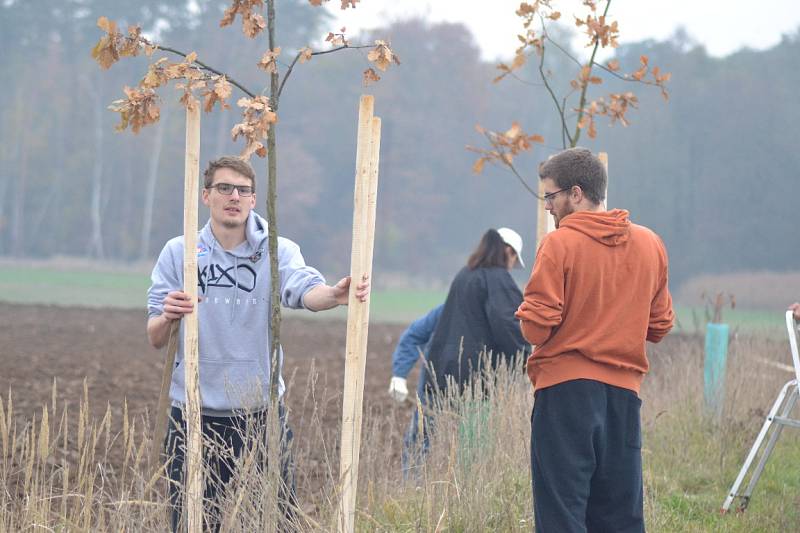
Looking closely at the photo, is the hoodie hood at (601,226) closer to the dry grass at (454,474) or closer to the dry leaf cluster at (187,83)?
the dry leaf cluster at (187,83)

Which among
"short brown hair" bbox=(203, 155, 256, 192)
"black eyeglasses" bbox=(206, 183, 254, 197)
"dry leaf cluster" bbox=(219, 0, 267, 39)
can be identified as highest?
"dry leaf cluster" bbox=(219, 0, 267, 39)

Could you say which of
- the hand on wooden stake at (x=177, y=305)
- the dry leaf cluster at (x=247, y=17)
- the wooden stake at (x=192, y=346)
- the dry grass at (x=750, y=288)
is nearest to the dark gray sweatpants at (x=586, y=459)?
the wooden stake at (x=192, y=346)

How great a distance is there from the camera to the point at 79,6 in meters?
57.8

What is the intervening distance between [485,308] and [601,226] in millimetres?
2446

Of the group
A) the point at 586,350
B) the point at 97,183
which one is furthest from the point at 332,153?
the point at 586,350

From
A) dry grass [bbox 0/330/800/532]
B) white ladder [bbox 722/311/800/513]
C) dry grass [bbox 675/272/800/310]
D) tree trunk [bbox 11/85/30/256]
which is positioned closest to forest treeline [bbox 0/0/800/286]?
tree trunk [bbox 11/85/30/256]

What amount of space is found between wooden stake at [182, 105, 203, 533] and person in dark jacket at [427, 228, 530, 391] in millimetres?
2494

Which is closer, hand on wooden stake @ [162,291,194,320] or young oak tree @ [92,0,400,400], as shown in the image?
young oak tree @ [92,0,400,400]

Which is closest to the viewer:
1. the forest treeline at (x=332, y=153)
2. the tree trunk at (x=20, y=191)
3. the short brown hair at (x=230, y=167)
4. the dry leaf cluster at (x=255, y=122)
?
the dry leaf cluster at (x=255, y=122)

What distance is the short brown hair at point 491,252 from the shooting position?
Answer: 21.0 feet

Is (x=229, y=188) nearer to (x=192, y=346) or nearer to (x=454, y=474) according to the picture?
(x=192, y=346)

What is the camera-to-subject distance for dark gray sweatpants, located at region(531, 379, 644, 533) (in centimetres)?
397

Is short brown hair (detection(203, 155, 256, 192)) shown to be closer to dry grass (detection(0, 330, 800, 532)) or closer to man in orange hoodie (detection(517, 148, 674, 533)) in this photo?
dry grass (detection(0, 330, 800, 532))

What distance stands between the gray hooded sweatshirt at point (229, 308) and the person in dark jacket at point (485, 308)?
197 cm
